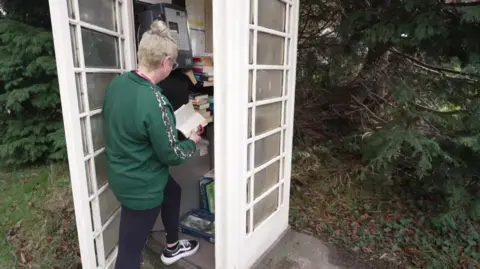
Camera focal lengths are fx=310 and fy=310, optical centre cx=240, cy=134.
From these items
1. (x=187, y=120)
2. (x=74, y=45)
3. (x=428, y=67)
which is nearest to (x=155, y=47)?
(x=74, y=45)

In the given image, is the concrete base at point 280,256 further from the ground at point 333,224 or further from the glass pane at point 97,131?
the glass pane at point 97,131

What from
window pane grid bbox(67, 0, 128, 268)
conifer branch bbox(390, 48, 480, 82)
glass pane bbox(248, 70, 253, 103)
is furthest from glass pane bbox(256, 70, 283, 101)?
conifer branch bbox(390, 48, 480, 82)

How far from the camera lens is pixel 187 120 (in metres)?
2.17

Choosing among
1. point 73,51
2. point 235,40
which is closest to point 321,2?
point 235,40

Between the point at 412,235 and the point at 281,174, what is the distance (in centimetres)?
139

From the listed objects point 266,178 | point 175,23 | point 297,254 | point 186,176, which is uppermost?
point 175,23

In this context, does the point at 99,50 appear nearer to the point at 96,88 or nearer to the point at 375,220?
the point at 96,88

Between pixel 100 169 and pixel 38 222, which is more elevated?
pixel 100 169

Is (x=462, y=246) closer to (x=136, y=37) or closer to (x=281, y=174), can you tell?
(x=281, y=174)

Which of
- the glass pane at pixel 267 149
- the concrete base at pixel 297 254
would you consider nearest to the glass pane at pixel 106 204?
the glass pane at pixel 267 149

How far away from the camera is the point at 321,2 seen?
386 cm

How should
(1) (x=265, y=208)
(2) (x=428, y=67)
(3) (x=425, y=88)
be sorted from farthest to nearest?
(2) (x=428, y=67)
(3) (x=425, y=88)
(1) (x=265, y=208)

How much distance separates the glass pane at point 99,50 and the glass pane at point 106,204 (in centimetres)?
87

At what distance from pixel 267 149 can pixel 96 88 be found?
130 cm
